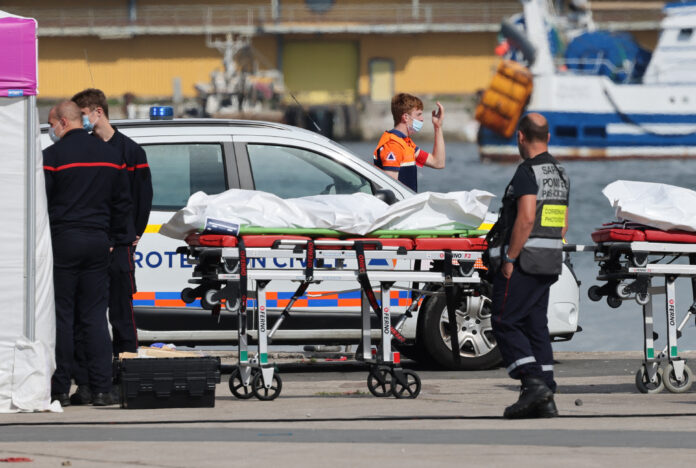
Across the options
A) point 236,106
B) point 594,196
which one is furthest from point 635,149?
point 236,106

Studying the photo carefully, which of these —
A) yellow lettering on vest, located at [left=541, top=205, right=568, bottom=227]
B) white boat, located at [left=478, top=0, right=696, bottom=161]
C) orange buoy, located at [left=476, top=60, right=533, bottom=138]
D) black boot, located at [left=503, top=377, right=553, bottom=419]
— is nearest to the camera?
black boot, located at [left=503, top=377, right=553, bottom=419]

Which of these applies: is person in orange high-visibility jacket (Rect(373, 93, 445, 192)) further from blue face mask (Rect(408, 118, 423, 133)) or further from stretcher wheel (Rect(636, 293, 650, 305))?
stretcher wheel (Rect(636, 293, 650, 305))

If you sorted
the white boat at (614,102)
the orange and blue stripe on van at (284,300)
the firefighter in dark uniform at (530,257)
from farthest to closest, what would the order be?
the white boat at (614,102) → the orange and blue stripe on van at (284,300) → the firefighter in dark uniform at (530,257)

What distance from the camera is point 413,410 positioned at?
825 centimetres

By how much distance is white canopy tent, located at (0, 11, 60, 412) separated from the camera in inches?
322

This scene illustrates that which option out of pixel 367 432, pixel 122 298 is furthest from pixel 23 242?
pixel 367 432

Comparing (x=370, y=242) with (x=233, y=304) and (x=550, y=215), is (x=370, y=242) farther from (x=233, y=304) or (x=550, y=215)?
(x=550, y=215)

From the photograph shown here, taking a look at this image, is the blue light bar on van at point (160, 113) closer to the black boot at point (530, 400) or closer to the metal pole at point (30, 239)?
the metal pole at point (30, 239)

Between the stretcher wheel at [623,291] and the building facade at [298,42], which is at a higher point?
the building facade at [298,42]

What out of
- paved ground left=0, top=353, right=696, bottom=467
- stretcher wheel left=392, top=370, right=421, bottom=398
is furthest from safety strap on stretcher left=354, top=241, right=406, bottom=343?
paved ground left=0, top=353, right=696, bottom=467

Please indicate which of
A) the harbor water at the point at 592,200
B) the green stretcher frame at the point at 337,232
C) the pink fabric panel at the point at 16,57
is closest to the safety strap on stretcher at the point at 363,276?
the green stretcher frame at the point at 337,232

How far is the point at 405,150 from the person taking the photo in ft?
34.8

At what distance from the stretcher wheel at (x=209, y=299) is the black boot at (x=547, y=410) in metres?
2.12

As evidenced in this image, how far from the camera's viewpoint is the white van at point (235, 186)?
10391 millimetres
